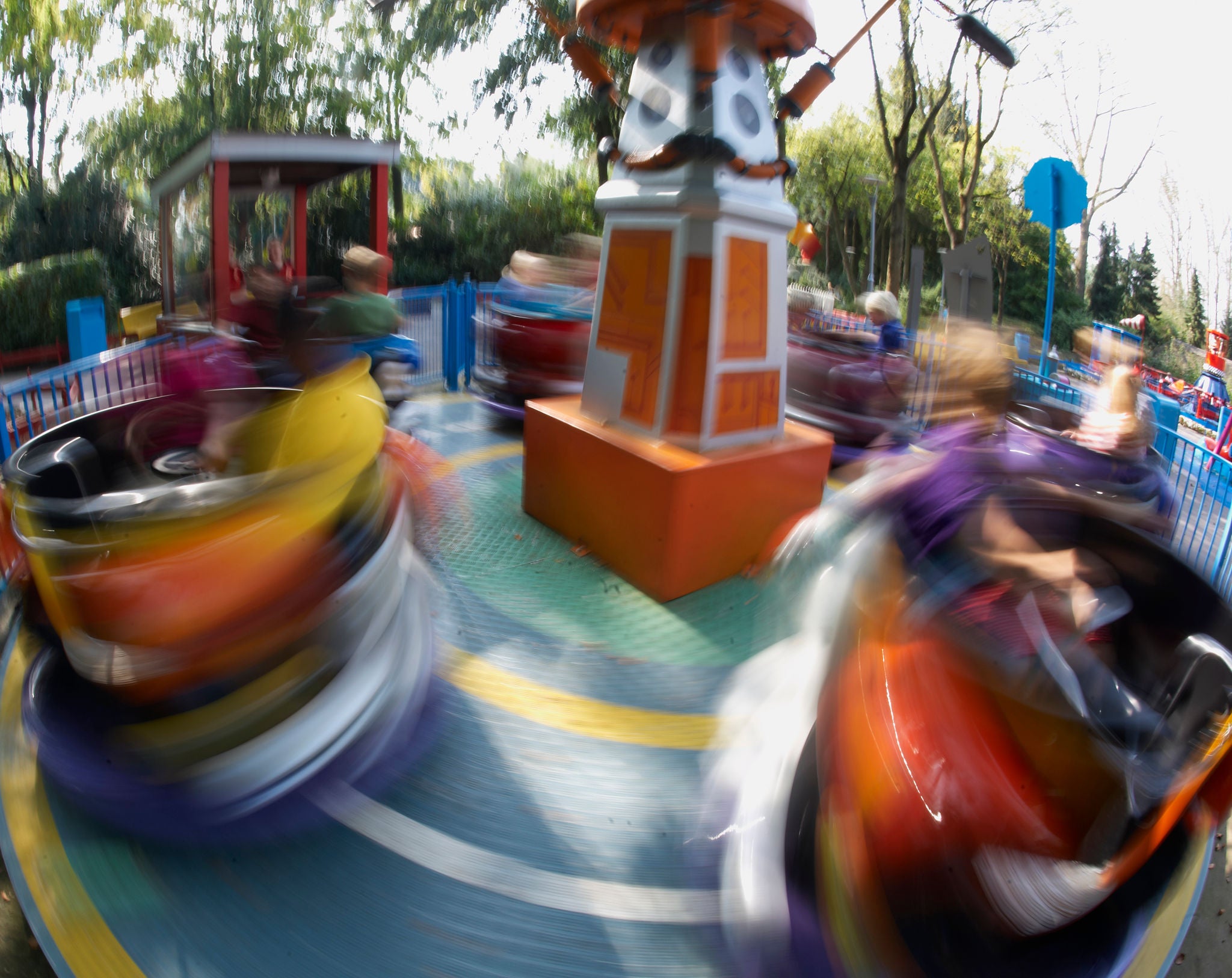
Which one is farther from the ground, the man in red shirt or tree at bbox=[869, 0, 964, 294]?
tree at bbox=[869, 0, 964, 294]

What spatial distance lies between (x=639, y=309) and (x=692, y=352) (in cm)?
39

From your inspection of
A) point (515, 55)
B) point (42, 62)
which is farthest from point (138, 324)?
point (42, 62)

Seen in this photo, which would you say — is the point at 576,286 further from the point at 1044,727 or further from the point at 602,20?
the point at 1044,727

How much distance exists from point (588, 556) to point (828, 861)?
2.49 metres

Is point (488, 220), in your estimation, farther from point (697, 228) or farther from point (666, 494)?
point (666, 494)

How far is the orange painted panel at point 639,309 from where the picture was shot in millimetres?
3957

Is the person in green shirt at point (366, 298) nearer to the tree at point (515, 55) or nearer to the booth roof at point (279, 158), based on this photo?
the booth roof at point (279, 158)

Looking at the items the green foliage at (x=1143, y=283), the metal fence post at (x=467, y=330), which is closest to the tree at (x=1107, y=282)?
the green foliage at (x=1143, y=283)

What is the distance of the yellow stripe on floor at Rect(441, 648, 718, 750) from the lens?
108 inches

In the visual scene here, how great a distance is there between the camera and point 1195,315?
32250 millimetres

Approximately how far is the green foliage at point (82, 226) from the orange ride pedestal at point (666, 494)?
55.9 feet

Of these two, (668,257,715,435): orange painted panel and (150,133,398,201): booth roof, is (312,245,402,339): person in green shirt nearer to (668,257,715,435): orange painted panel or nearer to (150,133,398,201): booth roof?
(668,257,715,435): orange painted panel

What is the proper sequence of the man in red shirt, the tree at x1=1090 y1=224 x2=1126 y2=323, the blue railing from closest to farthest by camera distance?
the blue railing
the man in red shirt
the tree at x1=1090 y1=224 x2=1126 y2=323

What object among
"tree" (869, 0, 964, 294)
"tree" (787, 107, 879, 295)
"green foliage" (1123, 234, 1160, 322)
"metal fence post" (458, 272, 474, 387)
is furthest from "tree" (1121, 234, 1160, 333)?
"metal fence post" (458, 272, 474, 387)
